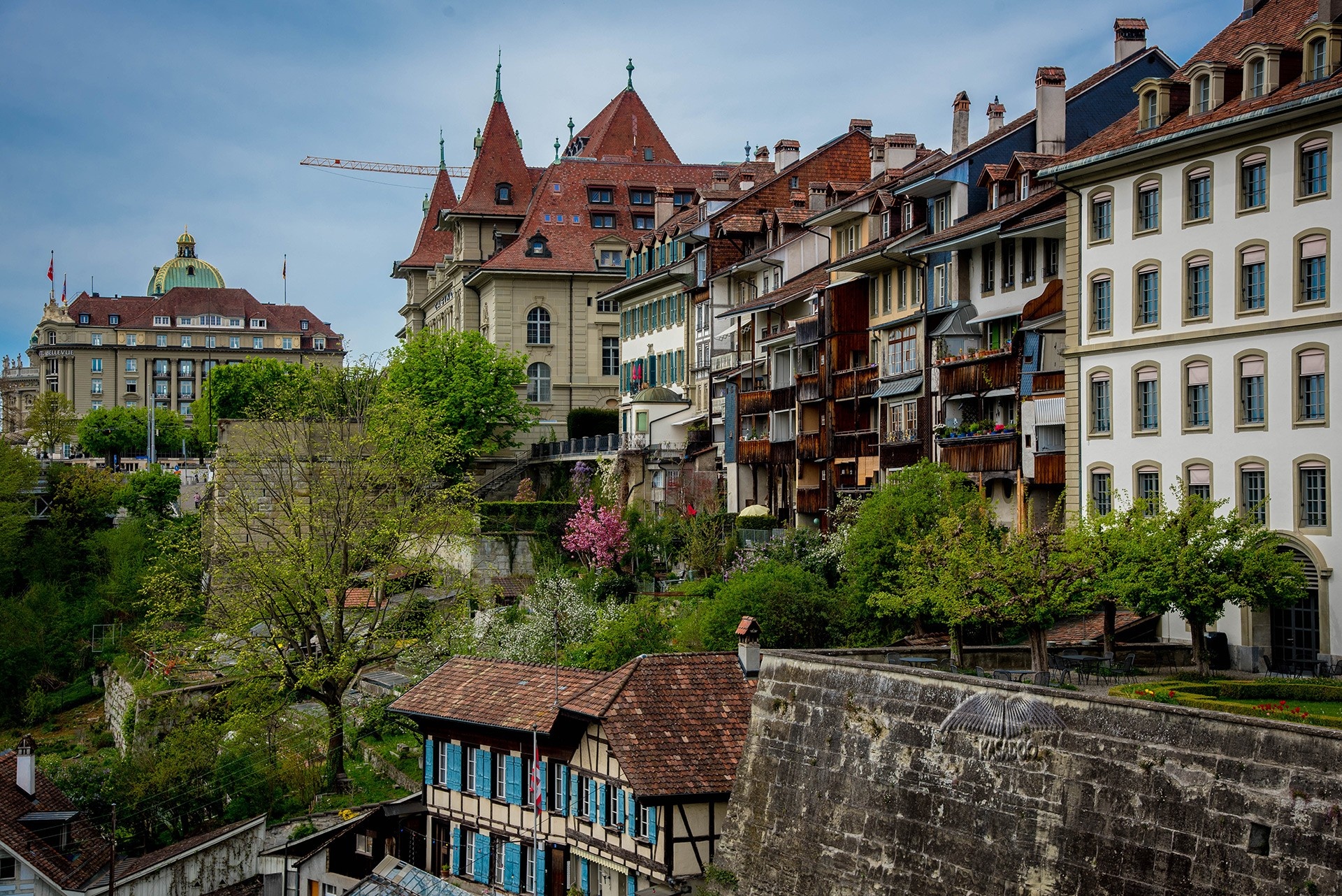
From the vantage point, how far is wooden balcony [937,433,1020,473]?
129 ft

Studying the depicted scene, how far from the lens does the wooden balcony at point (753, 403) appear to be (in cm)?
5525

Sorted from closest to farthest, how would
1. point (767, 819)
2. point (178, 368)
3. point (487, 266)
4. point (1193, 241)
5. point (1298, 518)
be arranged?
point (767, 819) → point (1298, 518) → point (1193, 241) → point (487, 266) → point (178, 368)

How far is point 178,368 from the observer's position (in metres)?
164

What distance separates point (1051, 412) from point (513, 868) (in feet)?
56.5

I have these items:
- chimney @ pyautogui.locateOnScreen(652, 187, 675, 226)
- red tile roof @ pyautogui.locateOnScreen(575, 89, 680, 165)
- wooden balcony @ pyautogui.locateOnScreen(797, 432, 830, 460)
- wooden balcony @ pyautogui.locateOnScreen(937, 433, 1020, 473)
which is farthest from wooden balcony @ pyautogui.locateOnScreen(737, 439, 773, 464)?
red tile roof @ pyautogui.locateOnScreen(575, 89, 680, 165)

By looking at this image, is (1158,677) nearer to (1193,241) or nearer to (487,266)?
(1193,241)

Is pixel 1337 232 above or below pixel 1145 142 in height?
below

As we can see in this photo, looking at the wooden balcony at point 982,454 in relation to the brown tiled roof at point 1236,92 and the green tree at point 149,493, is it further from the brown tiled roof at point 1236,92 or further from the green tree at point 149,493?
the green tree at point 149,493

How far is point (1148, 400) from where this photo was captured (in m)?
34.9

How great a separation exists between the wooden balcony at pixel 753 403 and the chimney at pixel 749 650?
24.3 m

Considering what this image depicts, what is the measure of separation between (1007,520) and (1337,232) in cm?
1249

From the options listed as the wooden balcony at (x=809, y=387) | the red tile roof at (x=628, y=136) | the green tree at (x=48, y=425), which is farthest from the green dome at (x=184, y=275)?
the wooden balcony at (x=809, y=387)

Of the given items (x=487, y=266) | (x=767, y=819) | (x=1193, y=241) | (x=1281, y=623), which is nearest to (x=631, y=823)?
(x=767, y=819)

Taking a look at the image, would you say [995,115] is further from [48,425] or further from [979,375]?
[48,425]
